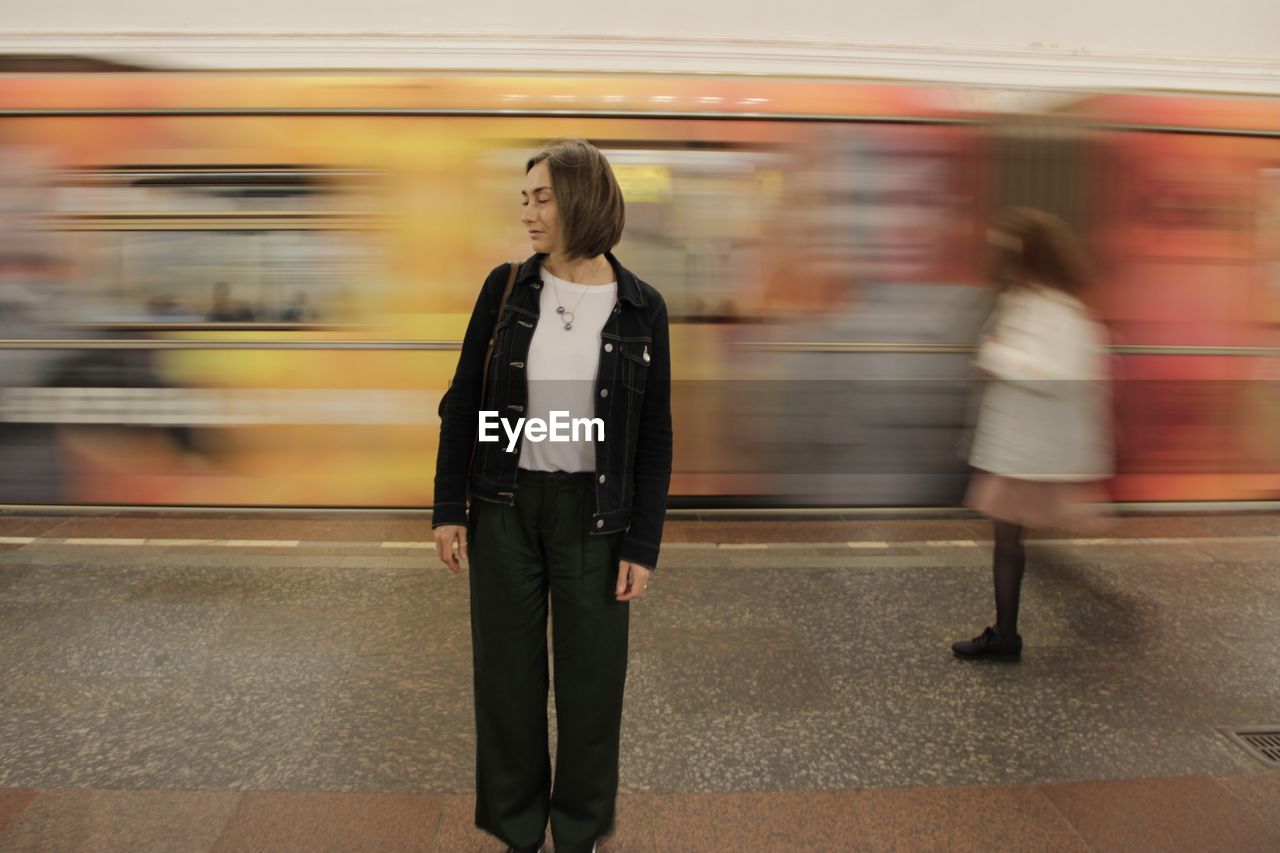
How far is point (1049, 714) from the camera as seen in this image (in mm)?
3273

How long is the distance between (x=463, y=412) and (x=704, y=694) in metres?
1.71

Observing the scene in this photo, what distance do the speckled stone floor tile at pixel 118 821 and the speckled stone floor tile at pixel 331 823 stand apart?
0.08 m

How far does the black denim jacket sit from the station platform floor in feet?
3.34

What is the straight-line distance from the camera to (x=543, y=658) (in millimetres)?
2293

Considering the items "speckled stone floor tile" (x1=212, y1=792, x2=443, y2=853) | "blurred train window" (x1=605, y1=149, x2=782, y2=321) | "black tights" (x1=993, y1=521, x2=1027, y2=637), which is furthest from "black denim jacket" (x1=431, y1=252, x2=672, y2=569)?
"blurred train window" (x1=605, y1=149, x2=782, y2=321)

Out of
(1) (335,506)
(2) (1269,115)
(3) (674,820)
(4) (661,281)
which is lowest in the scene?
(3) (674,820)

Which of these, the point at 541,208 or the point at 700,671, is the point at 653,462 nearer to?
the point at 541,208

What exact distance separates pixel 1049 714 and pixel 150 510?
15.4 ft

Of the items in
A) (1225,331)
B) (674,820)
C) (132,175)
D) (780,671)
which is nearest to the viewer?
(674,820)

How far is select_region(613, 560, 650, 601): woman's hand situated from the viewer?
2184 mm

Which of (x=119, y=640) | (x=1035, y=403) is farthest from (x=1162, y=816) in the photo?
(x=119, y=640)

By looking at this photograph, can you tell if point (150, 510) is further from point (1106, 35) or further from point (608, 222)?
point (1106, 35)

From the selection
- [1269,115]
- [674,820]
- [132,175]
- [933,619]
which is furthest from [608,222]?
[1269,115]

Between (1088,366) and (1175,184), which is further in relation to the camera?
(1175,184)
